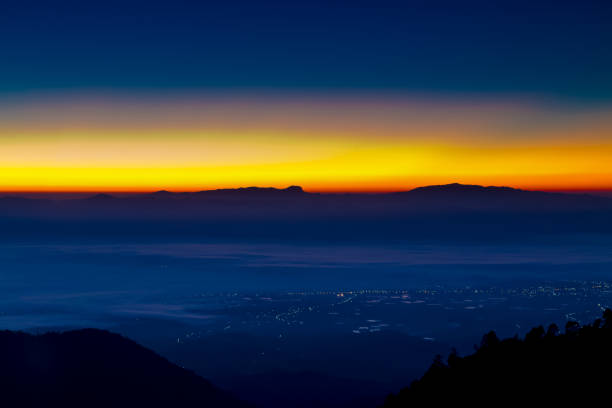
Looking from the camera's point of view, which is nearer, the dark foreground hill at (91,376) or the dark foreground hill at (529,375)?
the dark foreground hill at (529,375)

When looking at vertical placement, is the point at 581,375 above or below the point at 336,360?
above

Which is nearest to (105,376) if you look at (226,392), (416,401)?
(226,392)

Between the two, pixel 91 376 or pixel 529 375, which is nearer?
pixel 529 375

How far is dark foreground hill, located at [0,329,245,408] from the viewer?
106 meters

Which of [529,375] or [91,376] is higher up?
[529,375]

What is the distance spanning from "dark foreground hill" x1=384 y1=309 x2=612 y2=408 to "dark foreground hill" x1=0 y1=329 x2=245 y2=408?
6956 cm

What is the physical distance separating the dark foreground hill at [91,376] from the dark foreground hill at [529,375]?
228 ft

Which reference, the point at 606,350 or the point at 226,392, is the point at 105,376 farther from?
the point at 606,350

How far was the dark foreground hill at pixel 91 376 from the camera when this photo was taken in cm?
10619

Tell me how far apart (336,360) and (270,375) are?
2305 cm

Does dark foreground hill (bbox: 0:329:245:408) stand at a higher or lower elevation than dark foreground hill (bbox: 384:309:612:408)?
lower

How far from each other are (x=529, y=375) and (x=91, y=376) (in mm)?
87975

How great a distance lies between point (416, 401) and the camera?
2058 inches

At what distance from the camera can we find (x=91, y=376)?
115 m
